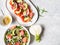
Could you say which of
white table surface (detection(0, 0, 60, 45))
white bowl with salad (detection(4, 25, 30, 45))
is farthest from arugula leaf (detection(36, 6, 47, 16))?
white bowl with salad (detection(4, 25, 30, 45))

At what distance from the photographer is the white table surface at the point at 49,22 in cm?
190

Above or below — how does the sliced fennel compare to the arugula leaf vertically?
below

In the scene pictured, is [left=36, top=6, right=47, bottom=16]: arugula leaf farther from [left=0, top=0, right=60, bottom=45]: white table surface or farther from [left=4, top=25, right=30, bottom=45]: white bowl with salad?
[left=4, top=25, right=30, bottom=45]: white bowl with salad

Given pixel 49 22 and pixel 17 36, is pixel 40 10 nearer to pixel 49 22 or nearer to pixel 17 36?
pixel 49 22

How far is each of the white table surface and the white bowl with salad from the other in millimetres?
29

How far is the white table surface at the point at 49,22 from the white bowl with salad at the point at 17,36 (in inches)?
1.1

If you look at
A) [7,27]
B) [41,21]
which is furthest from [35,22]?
[7,27]

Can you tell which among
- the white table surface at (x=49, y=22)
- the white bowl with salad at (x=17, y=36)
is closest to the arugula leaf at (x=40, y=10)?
the white table surface at (x=49, y=22)

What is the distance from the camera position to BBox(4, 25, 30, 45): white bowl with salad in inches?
74.4

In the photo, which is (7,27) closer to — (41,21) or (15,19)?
(15,19)

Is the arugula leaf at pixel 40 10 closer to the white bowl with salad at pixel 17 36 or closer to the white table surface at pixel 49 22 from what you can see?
the white table surface at pixel 49 22

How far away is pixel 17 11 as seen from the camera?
1.91m

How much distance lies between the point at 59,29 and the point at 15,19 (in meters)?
0.25

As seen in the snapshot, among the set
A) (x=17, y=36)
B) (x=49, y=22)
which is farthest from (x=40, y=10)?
(x=17, y=36)
